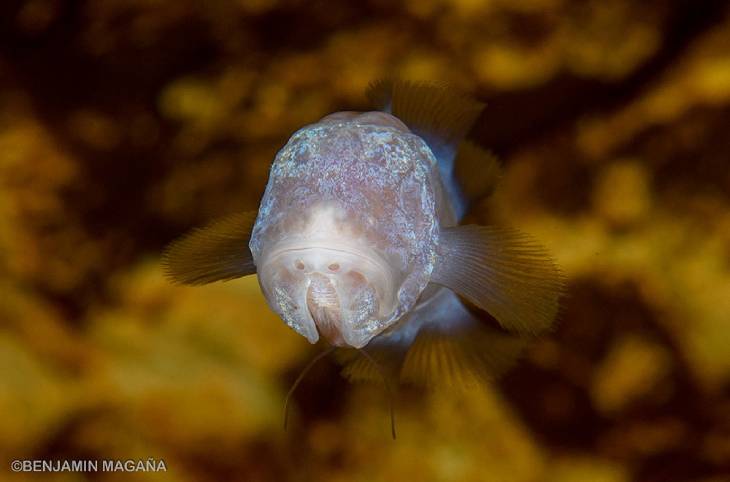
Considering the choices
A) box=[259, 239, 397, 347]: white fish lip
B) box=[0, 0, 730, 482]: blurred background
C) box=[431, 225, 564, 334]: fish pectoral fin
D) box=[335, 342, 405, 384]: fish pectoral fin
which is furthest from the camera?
box=[335, 342, 405, 384]: fish pectoral fin

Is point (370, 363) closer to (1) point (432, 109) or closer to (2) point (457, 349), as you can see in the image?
(2) point (457, 349)

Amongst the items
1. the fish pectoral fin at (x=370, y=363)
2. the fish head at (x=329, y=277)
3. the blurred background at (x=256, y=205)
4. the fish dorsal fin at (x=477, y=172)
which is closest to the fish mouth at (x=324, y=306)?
the fish head at (x=329, y=277)

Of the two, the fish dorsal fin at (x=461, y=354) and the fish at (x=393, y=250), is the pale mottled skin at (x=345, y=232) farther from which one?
the fish dorsal fin at (x=461, y=354)

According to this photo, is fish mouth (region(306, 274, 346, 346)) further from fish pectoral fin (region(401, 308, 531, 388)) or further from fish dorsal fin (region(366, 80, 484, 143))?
fish dorsal fin (region(366, 80, 484, 143))

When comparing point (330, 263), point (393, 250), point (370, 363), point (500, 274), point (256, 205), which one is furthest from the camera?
point (256, 205)

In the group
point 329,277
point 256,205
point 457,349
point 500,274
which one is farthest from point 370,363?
point 329,277

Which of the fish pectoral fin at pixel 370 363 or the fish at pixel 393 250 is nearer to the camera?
the fish at pixel 393 250

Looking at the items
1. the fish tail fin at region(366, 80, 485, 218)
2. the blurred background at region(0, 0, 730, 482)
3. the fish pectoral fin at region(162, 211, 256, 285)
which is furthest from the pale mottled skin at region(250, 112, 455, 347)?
the blurred background at region(0, 0, 730, 482)
